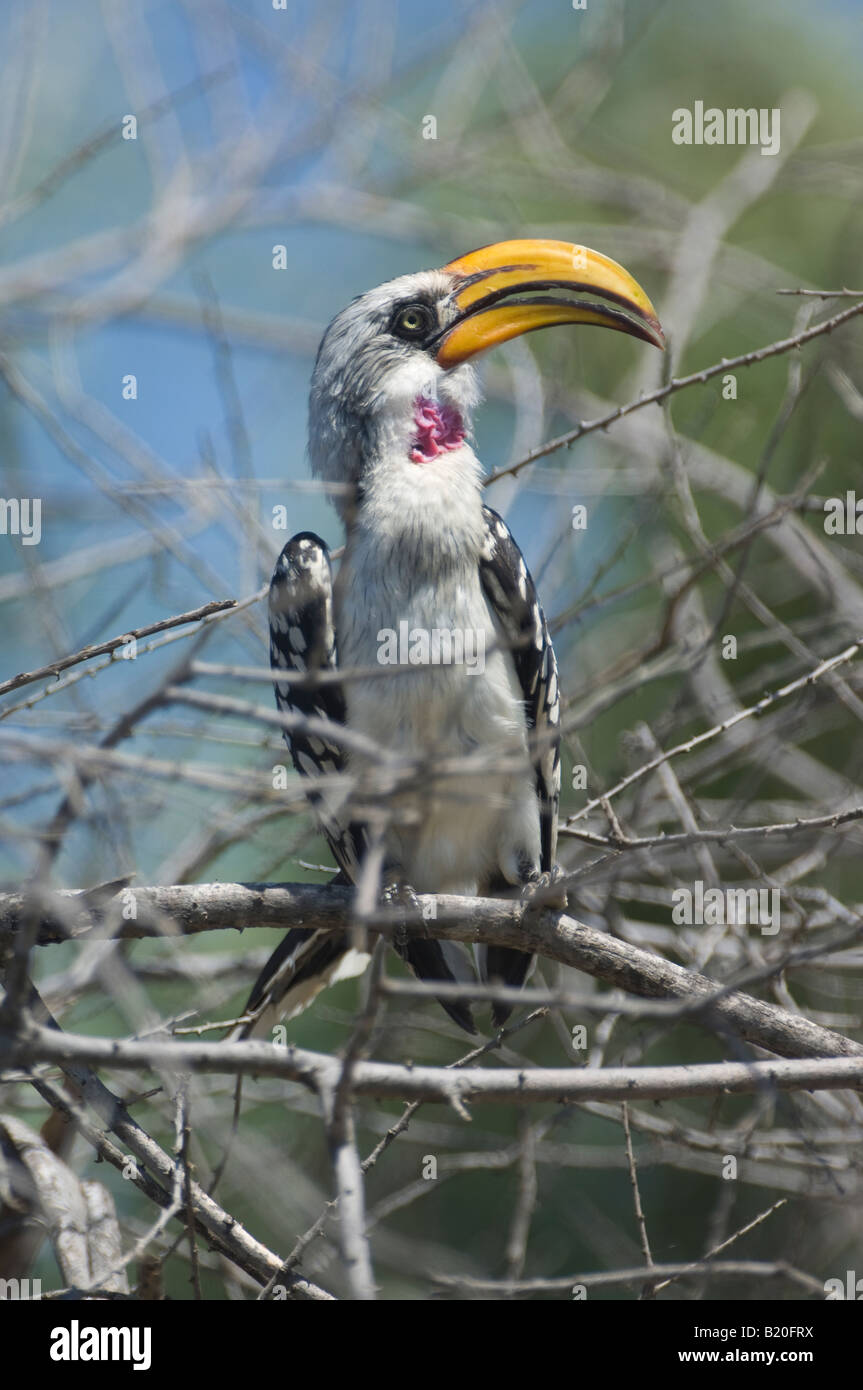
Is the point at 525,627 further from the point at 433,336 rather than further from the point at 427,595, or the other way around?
the point at 433,336

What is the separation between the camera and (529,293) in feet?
16.0

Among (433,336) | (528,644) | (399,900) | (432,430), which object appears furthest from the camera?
(433,336)

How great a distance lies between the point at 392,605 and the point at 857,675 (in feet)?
5.27

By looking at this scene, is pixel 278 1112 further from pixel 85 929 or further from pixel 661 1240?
pixel 85 929

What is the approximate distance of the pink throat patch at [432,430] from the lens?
452 cm

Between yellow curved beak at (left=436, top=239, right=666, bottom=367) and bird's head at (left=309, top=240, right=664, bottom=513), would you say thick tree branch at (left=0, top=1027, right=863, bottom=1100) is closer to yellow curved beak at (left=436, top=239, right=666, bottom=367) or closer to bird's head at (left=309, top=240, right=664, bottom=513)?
bird's head at (left=309, top=240, right=664, bottom=513)

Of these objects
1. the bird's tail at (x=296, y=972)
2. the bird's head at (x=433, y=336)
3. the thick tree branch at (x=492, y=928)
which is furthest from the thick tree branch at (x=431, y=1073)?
the bird's head at (x=433, y=336)

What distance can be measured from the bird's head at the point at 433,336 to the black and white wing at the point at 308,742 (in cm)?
45

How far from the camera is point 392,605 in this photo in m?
4.13

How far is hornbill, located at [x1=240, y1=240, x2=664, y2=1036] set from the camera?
4.07m

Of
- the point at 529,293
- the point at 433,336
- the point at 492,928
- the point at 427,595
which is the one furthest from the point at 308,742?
the point at 529,293

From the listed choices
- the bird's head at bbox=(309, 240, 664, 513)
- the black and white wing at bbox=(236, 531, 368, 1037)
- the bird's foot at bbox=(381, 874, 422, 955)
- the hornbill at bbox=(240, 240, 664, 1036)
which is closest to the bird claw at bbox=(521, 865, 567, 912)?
the hornbill at bbox=(240, 240, 664, 1036)

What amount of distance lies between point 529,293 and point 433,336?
43cm
